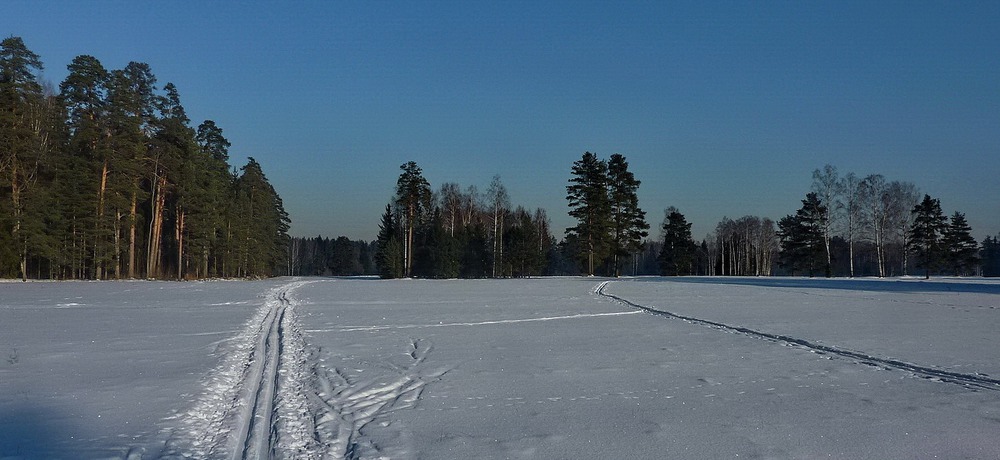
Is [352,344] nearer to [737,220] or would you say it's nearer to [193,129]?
[193,129]

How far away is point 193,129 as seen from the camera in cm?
4450

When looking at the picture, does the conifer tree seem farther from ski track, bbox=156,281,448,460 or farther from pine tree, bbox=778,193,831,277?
ski track, bbox=156,281,448,460

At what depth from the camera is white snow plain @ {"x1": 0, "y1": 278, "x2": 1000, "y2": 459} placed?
4789 mm

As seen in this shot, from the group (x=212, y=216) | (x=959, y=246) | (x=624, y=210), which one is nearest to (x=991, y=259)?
(x=959, y=246)

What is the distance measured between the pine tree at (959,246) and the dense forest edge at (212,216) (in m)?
0.17

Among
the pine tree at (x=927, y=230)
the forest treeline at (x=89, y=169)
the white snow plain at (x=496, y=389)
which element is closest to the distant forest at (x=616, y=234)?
the pine tree at (x=927, y=230)

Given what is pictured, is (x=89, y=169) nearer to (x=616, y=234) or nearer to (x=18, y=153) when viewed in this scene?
(x=18, y=153)

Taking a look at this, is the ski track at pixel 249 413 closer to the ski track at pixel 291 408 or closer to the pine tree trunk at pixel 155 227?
the ski track at pixel 291 408

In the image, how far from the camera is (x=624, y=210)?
55969mm

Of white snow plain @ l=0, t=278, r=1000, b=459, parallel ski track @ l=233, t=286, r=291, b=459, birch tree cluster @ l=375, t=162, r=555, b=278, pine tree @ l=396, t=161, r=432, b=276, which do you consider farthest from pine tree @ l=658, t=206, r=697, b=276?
parallel ski track @ l=233, t=286, r=291, b=459

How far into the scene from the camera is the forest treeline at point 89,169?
32.8m

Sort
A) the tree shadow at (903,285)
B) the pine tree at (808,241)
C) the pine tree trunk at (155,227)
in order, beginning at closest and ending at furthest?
1. the tree shadow at (903,285)
2. the pine tree trunk at (155,227)
3. the pine tree at (808,241)

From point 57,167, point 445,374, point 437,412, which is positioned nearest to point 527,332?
point 445,374

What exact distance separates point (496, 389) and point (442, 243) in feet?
169
